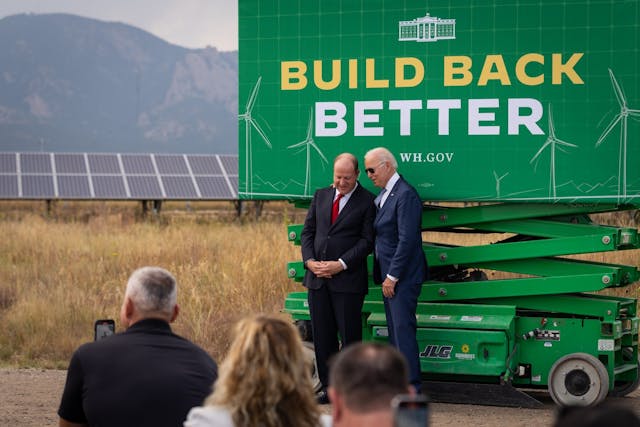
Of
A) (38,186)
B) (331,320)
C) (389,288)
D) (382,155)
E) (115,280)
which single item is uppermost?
(382,155)

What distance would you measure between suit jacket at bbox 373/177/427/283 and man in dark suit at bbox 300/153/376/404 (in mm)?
141

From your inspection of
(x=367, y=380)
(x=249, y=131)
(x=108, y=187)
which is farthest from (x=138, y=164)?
(x=367, y=380)

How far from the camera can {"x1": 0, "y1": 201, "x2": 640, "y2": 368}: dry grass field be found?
12656mm

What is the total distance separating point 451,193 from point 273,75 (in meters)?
1.81

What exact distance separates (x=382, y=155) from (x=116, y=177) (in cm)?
2546

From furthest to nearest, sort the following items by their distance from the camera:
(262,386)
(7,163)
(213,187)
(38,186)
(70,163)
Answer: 1. (70,163)
2. (7,163)
3. (213,187)
4. (38,186)
5. (262,386)

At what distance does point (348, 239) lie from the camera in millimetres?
9422

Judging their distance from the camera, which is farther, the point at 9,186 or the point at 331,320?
the point at 9,186

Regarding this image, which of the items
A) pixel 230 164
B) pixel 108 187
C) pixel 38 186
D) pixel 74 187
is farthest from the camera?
pixel 230 164

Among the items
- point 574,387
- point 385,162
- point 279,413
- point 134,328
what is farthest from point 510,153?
point 279,413

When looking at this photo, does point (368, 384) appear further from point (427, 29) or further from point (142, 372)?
point (427, 29)

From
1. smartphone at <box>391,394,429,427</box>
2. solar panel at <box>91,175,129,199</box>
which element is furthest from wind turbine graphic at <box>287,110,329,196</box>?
solar panel at <box>91,175,129,199</box>

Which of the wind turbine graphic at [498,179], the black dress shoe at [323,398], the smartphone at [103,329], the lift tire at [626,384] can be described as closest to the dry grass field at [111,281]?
the black dress shoe at [323,398]

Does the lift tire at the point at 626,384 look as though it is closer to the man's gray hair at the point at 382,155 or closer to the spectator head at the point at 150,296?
the man's gray hair at the point at 382,155
